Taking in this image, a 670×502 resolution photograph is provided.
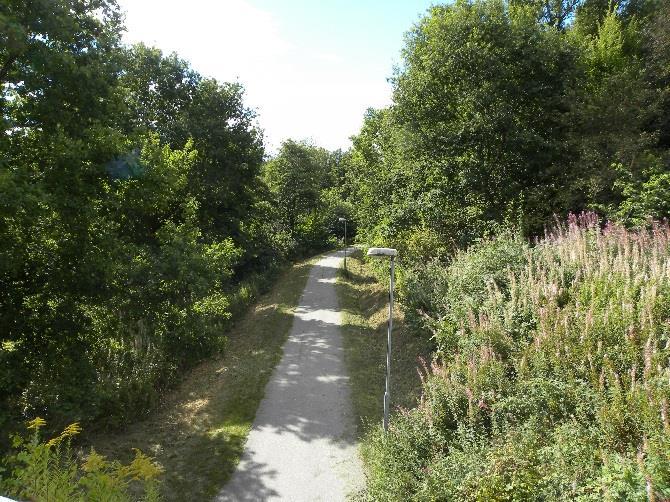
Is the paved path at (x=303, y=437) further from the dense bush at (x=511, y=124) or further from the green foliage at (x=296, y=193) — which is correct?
the green foliage at (x=296, y=193)

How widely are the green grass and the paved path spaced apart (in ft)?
1.28

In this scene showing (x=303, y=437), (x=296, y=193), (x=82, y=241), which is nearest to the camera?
(x=82, y=241)

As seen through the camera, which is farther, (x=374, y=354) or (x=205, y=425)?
(x=374, y=354)

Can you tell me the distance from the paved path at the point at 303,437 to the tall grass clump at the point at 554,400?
800 millimetres

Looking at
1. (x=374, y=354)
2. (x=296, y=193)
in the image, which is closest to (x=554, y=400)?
(x=374, y=354)

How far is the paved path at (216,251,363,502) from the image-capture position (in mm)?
7254

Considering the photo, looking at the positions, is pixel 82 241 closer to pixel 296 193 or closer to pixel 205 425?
pixel 205 425

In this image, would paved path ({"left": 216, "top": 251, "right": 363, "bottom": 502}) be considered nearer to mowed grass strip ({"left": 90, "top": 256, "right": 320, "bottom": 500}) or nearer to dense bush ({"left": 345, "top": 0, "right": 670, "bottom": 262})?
mowed grass strip ({"left": 90, "top": 256, "right": 320, "bottom": 500})

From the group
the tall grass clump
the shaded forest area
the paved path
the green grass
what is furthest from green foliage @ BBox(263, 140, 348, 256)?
the tall grass clump

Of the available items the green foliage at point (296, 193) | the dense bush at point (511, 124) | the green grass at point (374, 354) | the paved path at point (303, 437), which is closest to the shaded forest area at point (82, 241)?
the paved path at point (303, 437)

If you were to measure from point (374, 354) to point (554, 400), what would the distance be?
27.6 ft

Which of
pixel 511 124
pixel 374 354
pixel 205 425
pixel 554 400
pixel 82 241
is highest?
pixel 511 124

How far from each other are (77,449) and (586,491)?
9.18 metres

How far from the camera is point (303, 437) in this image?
350 inches
